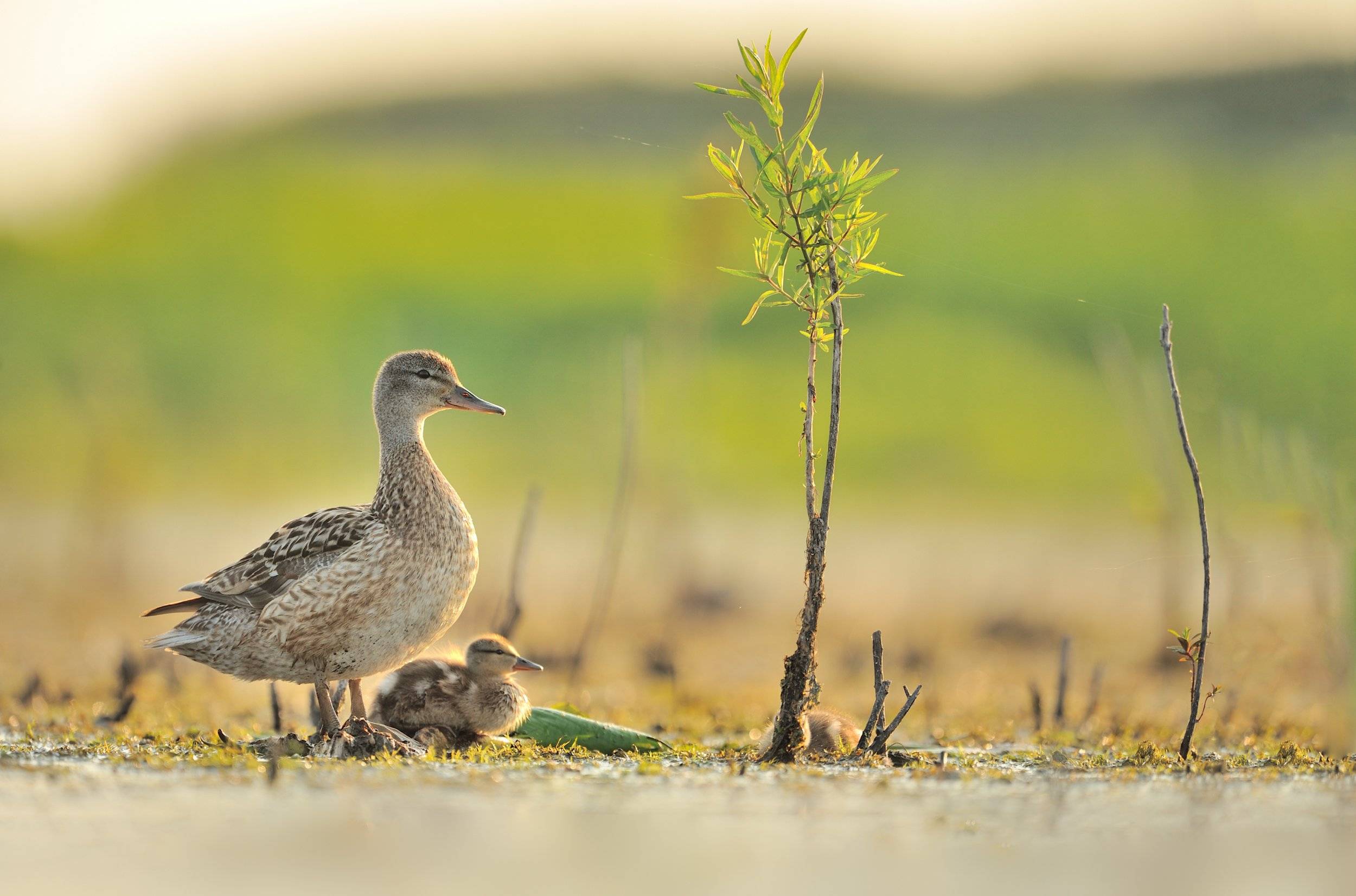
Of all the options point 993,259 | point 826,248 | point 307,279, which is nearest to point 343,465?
point 307,279

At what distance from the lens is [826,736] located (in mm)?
5898

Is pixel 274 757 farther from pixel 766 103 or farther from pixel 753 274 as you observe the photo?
pixel 766 103

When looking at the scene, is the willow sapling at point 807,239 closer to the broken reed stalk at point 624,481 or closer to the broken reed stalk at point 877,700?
the broken reed stalk at point 877,700

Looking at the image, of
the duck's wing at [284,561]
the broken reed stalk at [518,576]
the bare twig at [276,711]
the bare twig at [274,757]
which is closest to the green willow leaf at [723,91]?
the duck's wing at [284,561]

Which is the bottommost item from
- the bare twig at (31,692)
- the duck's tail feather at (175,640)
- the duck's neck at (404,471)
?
the bare twig at (31,692)

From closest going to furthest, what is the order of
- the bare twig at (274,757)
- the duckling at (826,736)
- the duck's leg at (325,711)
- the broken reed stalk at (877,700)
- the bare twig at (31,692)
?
the bare twig at (274,757)
the broken reed stalk at (877,700)
the duckling at (826,736)
the duck's leg at (325,711)
the bare twig at (31,692)

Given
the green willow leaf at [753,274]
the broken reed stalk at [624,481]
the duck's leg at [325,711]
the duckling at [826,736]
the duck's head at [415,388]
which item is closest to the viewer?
the green willow leaf at [753,274]

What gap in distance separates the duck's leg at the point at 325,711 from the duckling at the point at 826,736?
173cm

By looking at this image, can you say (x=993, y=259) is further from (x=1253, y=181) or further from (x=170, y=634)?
(x=170, y=634)

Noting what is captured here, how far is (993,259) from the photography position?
2380 centimetres

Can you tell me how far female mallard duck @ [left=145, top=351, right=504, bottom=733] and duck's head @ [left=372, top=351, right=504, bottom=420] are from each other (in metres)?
0.18

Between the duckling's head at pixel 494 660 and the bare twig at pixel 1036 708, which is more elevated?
the duckling's head at pixel 494 660

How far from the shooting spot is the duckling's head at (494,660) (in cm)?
668

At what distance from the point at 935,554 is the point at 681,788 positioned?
381 inches
